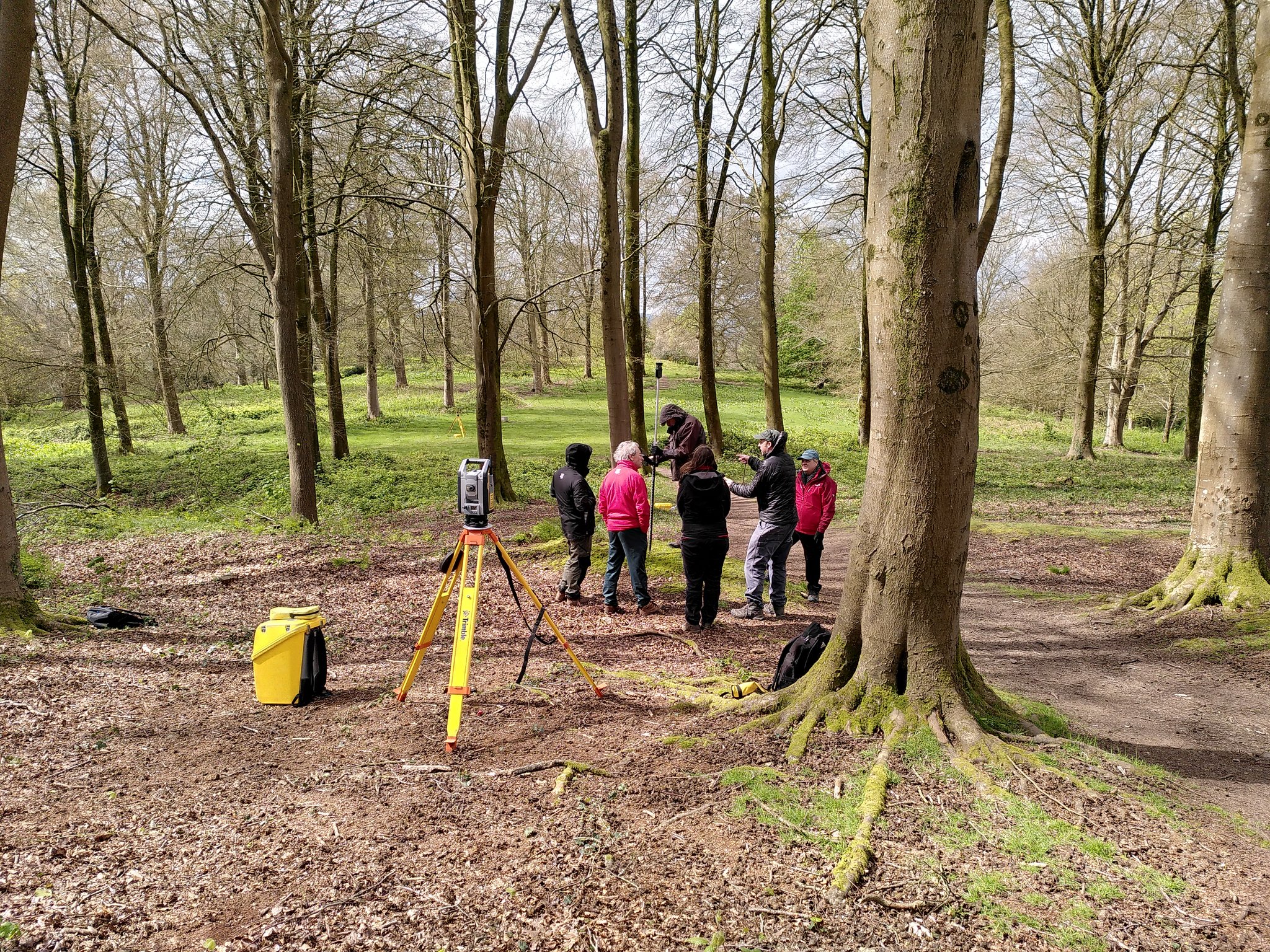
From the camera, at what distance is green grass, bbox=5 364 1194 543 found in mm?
13977

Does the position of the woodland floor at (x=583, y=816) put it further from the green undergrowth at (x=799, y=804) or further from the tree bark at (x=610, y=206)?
the tree bark at (x=610, y=206)

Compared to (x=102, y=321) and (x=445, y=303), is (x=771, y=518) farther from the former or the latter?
(x=102, y=321)

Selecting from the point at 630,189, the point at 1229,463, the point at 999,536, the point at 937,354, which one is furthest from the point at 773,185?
the point at 937,354

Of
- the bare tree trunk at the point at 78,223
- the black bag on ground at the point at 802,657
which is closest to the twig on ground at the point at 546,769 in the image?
the black bag on ground at the point at 802,657

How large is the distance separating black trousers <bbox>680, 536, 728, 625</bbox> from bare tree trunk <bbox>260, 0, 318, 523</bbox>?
7609 millimetres

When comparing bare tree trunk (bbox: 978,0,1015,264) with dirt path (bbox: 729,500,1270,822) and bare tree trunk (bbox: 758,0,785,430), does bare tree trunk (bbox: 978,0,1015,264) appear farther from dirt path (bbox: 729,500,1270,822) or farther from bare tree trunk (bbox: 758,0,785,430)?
bare tree trunk (bbox: 758,0,785,430)

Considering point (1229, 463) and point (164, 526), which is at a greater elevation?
point (1229, 463)

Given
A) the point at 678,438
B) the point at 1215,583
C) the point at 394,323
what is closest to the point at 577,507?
the point at 678,438

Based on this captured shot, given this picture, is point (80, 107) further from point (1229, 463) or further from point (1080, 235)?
point (1080, 235)

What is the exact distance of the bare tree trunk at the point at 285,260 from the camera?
10.5 m

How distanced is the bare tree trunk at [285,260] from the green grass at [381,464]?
925 mm

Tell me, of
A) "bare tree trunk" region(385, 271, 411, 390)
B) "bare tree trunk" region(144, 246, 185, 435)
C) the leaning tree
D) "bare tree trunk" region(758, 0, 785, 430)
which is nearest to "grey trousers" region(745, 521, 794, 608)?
the leaning tree

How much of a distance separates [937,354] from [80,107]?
60.8ft

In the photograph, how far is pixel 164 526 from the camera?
11750 mm
